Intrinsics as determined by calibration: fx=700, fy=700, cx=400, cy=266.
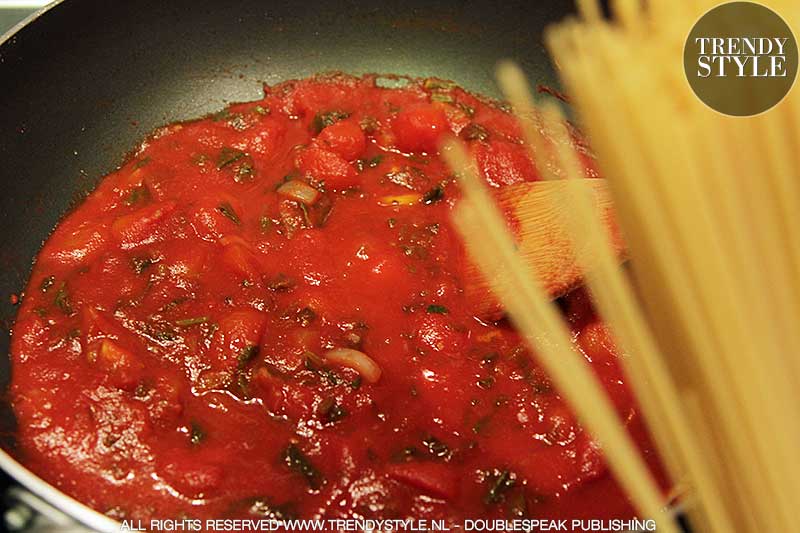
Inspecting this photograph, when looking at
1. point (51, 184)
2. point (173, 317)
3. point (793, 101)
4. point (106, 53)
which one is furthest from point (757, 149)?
point (106, 53)

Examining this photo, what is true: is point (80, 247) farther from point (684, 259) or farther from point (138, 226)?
point (684, 259)

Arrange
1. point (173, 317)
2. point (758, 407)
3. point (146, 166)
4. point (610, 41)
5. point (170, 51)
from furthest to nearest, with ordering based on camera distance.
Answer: point (170, 51) < point (146, 166) < point (173, 317) < point (758, 407) < point (610, 41)

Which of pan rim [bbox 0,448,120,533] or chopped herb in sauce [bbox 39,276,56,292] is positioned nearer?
pan rim [bbox 0,448,120,533]

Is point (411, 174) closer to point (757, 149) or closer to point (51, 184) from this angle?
point (51, 184)

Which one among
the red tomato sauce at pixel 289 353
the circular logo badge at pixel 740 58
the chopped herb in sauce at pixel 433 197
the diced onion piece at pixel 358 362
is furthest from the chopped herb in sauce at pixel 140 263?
the circular logo badge at pixel 740 58

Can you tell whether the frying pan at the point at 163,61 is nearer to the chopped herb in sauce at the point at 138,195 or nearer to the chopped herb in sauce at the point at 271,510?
the chopped herb in sauce at the point at 138,195

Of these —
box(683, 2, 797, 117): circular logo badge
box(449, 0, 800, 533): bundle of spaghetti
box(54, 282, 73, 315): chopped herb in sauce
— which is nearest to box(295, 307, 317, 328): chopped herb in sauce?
box(54, 282, 73, 315): chopped herb in sauce

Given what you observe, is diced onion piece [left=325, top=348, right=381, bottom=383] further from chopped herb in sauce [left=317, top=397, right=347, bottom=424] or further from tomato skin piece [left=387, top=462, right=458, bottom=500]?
tomato skin piece [left=387, top=462, right=458, bottom=500]
